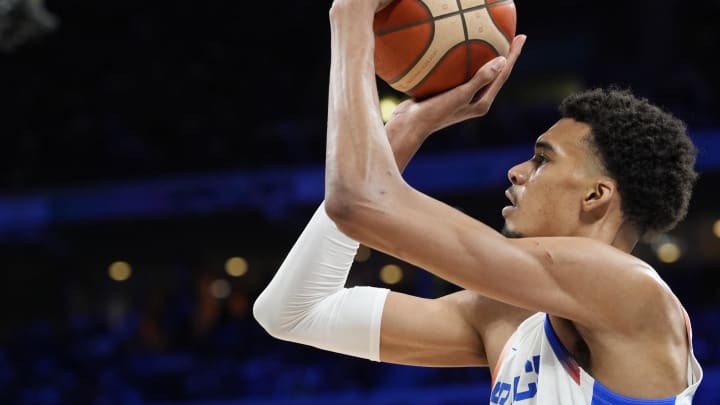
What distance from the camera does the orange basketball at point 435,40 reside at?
2285 mm

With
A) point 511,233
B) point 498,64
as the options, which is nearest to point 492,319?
point 511,233

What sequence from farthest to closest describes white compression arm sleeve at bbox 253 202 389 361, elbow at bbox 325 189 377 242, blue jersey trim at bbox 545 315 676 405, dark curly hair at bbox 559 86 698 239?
white compression arm sleeve at bbox 253 202 389 361 → dark curly hair at bbox 559 86 698 239 → blue jersey trim at bbox 545 315 676 405 → elbow at bbox 325 189 377 242

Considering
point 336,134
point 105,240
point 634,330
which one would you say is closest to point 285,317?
point 336,134

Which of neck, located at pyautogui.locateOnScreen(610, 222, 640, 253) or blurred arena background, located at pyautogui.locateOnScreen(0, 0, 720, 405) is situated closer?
neck, located at pyautogui.locateOnScreen(610, 222, 640, 253)

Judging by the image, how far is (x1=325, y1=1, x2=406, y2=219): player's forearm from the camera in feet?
6.39

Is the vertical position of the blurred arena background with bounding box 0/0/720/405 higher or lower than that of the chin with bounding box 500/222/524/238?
lower

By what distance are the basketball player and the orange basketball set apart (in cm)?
5

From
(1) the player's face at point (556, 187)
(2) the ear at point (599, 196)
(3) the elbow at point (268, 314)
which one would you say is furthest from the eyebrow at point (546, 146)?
(3) the elbow at point (268, 314)

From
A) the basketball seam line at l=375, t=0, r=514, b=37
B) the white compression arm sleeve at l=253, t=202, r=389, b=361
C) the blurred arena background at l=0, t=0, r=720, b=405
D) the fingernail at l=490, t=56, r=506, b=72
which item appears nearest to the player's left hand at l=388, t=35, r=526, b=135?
the fingernail at l=490, t=56, r=506, b=72

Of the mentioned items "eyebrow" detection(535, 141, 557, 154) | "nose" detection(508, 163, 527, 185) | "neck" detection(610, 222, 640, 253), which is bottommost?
"neck" detection(610, 222, 640, 253)

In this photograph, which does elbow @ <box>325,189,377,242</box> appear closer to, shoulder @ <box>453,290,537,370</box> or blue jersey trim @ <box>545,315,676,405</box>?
blue jersey trim @ <box>545,315,676,405</box>

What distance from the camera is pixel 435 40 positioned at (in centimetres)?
230

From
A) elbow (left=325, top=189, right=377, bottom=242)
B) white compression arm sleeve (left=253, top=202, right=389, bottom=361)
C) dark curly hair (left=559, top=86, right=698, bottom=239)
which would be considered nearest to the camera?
elbow (left=325, top=189, right=377, bottom=242)

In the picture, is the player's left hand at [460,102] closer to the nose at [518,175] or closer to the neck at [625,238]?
the nose at [518,175]
